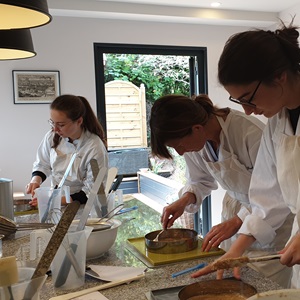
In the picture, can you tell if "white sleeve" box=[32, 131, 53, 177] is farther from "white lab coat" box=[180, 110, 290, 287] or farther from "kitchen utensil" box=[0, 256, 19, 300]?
"kitchen utensil" box=[0, 256, 19, 300]

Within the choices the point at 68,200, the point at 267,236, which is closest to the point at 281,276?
the point at 267,236

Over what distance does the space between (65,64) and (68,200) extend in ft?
5.96

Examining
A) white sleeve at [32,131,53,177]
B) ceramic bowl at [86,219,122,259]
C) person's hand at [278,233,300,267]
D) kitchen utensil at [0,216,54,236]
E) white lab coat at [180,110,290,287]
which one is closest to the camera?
person's hand at [278,233,300,267]

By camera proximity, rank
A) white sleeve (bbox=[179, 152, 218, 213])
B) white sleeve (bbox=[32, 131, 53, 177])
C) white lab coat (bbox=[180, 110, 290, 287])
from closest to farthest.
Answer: white lab coat (bbox=[180, 110, 290, 287])
white sleeve (bbox=[179, 152, 218, 213])
white sleeve (bbox=[32, 131, 53, 177])

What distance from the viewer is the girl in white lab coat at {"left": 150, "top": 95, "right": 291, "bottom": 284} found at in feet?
4.63

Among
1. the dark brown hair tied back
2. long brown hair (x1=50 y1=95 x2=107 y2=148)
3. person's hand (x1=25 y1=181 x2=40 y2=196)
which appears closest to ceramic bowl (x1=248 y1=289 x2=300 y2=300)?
the dark brown hair tied back

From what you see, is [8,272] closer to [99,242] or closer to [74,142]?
[99,242]

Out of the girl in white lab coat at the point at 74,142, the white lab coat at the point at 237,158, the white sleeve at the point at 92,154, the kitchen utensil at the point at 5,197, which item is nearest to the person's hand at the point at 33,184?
the girl in white lab coat at the point at 74,142

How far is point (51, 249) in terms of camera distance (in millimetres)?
801

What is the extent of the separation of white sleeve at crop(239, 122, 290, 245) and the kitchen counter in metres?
0.19

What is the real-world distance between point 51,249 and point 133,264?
38 cm

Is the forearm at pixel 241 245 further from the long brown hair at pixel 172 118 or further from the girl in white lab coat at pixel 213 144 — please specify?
the long brown hair at pixel 172 118

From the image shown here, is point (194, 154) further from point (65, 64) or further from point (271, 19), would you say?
point (271, 19)

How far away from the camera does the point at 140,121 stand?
383 centimetres
